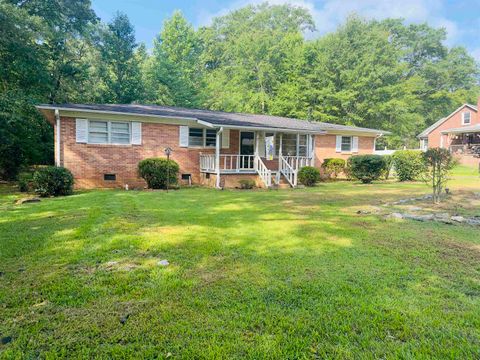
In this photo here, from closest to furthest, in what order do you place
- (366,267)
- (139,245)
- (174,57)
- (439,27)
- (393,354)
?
(393,354), (366,267), (139,245), (174,57), (439,27)

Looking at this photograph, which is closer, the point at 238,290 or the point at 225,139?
the point at 238,290

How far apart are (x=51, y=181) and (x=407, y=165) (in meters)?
16.4

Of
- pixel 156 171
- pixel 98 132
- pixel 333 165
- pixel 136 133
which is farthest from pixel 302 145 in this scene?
pixel 98 132

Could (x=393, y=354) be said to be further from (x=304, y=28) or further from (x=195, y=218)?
(x=304, y=28)

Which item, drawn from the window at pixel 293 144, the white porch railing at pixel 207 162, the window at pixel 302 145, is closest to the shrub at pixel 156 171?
the white porch railing at pixel 207 162

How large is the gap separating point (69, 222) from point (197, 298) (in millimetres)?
4151

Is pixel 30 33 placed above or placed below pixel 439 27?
below

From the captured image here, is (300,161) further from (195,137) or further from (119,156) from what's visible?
(119,156)

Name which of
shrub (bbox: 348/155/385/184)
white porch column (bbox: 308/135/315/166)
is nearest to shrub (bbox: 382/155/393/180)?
shrub (bbox: 348/155/385/184)

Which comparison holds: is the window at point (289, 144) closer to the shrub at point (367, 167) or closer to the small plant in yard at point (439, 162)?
the shrub at point (367, 167)

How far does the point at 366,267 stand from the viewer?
3764mm

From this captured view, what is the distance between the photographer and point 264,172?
14.1m

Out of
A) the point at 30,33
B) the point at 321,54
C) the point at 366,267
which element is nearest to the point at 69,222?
the point at 366,267

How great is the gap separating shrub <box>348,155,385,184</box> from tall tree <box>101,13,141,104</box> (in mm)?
18686
